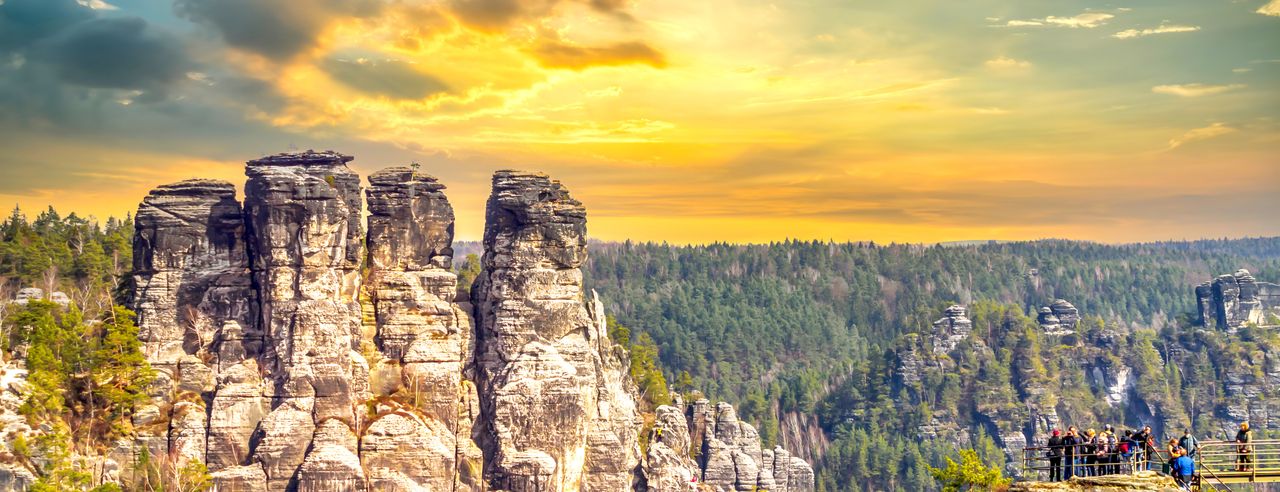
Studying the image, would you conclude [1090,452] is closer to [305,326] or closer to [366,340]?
[305,326]

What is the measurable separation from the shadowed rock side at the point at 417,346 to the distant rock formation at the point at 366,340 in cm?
11

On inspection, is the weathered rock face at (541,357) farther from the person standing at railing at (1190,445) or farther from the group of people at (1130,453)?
the person standing at railing at (1190,445)

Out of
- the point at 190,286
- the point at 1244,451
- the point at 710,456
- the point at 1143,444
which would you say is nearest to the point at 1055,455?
the point at 1143,444

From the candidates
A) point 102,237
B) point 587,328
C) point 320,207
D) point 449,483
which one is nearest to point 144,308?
point 320,207

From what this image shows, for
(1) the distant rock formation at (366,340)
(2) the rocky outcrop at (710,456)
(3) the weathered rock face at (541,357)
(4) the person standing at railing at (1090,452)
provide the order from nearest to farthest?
(4) the person standing at railing at (1090,452)
(1) the distant rock formation at (366,340)
(3) the weathered rock face at (541,357)
(2) the rocky outcrop at (710,456)

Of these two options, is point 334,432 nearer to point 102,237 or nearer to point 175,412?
point 175,412

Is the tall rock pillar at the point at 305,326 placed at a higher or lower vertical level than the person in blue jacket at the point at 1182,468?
higher

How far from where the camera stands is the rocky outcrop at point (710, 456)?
11094 cm

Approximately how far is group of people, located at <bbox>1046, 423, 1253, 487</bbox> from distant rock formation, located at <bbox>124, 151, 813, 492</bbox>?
47.6 m

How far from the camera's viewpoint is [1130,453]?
46.3 metres

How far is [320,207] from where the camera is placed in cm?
9000

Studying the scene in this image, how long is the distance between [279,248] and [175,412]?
1124 cm

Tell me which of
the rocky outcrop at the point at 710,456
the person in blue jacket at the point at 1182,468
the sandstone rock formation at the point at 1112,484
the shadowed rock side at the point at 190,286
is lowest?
the rocky outcrop at the point at 710,456

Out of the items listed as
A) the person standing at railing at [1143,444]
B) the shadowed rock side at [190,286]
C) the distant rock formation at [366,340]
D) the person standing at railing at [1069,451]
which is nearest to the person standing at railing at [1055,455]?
the person standing at railing at [1069,451]
